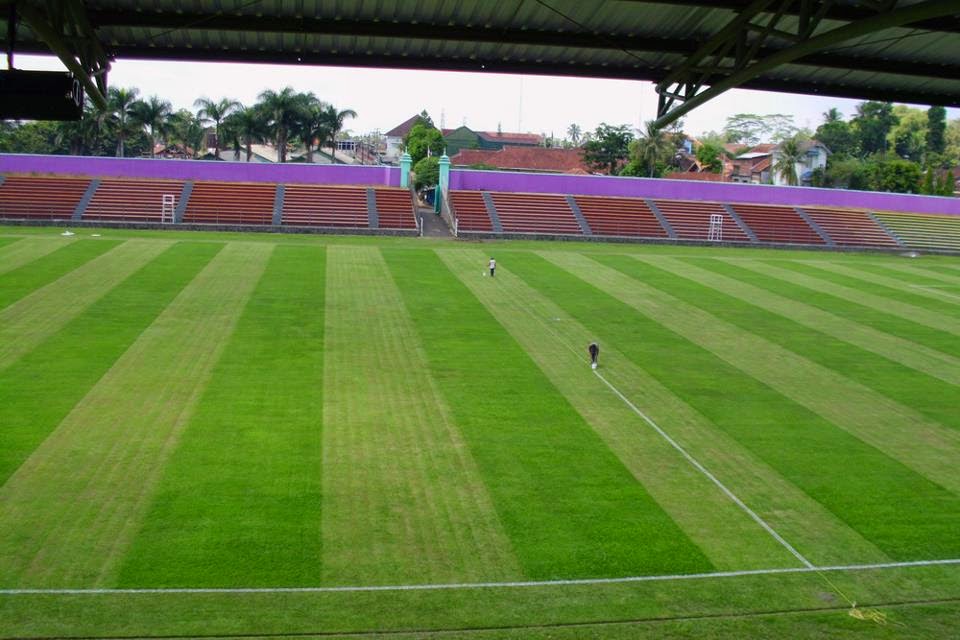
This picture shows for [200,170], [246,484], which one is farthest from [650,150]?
[246,484]

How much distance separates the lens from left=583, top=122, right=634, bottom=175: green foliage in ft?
317

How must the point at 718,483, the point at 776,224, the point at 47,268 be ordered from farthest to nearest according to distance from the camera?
the point at 776,224 < the point at 47,268 < the point at 718,483

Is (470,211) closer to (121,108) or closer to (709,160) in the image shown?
(121,108)

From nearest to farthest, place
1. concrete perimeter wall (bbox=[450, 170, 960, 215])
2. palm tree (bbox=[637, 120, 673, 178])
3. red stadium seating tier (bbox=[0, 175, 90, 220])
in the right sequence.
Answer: red stadium seating tier (bbox=[0, 175, 90, 220]) < concrete perimeter wall (bbox=[450, 170, 960, 215]) < palm tree (bbox=[637, 120, 673, 178])

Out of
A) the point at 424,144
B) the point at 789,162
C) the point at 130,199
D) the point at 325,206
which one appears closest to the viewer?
the point at 130,199

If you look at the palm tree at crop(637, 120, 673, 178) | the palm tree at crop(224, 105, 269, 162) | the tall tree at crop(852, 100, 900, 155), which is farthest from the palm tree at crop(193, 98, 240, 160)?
the tall tree at crop(852, 100, 900, 155)

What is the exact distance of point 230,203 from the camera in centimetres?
5550

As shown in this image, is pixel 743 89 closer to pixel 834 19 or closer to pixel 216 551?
pixel 834 19

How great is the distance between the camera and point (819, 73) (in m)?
20.7

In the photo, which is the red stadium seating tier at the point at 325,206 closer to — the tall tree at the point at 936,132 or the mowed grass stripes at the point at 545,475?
the mowed grass stripes at the point at 545,475

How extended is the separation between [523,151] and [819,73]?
83.4 m

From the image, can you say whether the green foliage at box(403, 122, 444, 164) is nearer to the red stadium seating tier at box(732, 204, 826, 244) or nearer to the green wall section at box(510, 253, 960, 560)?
the red stadium seating tier at box(732, 204, 826, 244)

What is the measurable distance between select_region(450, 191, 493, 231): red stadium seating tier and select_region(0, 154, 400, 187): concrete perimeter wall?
17.6 feet

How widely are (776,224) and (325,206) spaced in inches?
1198
